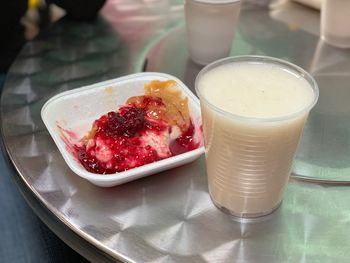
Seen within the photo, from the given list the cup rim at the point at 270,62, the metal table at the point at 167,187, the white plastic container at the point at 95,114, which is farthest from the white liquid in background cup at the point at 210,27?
the cup rim at the point at 270,62

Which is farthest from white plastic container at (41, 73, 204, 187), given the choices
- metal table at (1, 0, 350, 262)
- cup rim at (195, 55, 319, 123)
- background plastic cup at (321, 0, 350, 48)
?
background plastic cup at (321, 0, 350, 48)

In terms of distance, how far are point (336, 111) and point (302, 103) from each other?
361mm

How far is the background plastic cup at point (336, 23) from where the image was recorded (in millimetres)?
1230

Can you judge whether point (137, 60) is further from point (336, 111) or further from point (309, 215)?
point (309, 215)

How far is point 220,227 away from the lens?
761 mm

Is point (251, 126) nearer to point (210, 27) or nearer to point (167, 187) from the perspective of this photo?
point (167, 187)

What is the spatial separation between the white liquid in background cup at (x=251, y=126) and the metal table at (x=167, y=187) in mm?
49

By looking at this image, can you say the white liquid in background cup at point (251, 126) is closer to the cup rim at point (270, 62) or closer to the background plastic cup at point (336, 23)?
the cup rim at point (270, 62)

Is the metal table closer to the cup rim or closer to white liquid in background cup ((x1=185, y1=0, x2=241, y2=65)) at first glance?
white liquid in background cup ((x1=185, y1=0, x2=241, y2=65))

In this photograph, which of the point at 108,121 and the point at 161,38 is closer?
the point at 108,121

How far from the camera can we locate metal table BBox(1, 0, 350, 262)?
73 centimetres

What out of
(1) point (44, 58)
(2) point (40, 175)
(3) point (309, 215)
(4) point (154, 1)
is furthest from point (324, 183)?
(4) point (154, 1)

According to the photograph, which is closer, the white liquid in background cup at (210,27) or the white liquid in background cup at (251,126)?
the white liquid in background cup at (251,126)

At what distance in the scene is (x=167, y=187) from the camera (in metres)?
0.84
